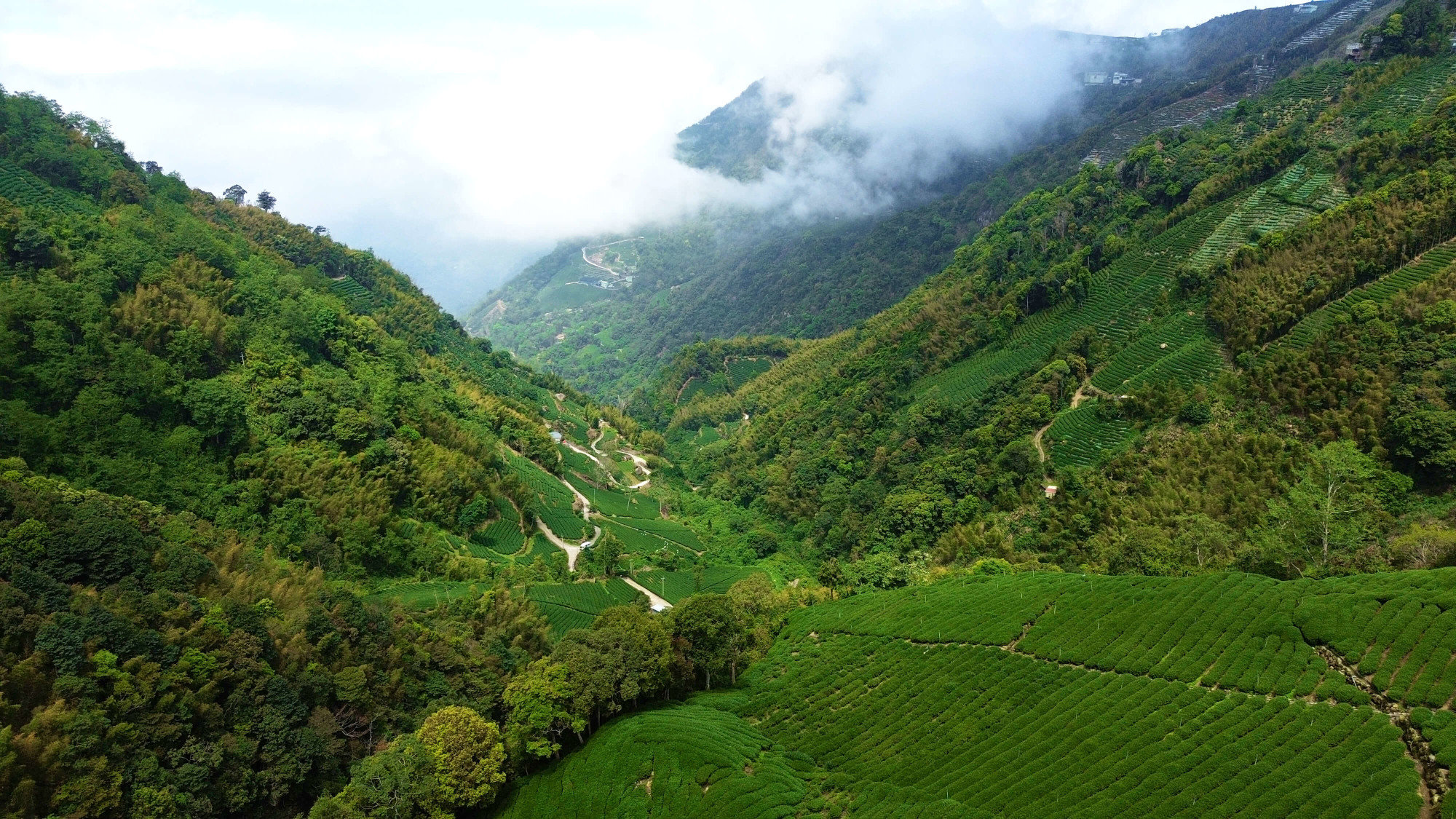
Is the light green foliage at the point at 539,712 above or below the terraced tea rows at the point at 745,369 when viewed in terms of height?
above

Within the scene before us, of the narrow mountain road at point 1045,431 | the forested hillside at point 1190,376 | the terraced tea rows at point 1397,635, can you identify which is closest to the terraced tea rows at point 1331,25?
the forested hillside at point 1190,376

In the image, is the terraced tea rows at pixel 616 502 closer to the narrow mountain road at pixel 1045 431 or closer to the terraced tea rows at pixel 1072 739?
the narrow mountain road at pixel 1045 431

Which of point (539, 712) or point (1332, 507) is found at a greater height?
point (539, 712)

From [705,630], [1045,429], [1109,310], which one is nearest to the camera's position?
[705,630]

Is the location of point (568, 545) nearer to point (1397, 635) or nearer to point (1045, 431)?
point (1045, 431)

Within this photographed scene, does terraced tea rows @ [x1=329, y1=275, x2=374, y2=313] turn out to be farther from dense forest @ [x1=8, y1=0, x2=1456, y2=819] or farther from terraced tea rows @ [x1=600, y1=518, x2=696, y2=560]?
terraced tea rows @ [x1=600, y1=518, x2=696, y2=560]

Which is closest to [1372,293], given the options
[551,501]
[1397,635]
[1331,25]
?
[1397,635]

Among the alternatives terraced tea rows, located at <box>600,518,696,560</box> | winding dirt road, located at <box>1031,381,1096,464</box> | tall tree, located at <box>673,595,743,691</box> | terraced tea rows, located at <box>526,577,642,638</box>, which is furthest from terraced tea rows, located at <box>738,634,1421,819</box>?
terraced tea rows, located at <box>600,518,696,560</box>
